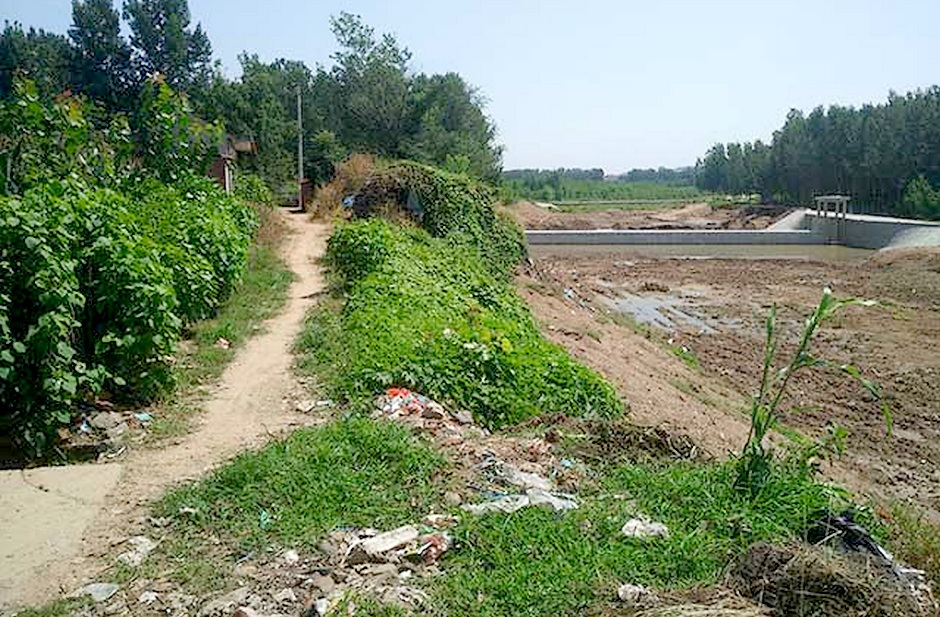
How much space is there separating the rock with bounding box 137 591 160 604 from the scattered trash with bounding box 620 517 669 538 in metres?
2.30

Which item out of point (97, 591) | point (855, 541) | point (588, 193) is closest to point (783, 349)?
point (855, 541)

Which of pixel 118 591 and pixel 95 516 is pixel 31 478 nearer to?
pixel 95 516

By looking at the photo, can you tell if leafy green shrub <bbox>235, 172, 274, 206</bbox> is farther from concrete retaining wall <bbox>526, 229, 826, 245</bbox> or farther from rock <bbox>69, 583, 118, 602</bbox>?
concrete retaining wall <bbox>526, 229, 826, 245</bbox>

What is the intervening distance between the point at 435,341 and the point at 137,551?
4264 mm

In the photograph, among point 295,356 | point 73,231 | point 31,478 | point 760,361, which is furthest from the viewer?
point 760,361

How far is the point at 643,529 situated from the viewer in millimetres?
4398

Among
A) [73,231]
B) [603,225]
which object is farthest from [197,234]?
[603,225]

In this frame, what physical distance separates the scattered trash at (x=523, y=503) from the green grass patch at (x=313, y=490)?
0.34 metres

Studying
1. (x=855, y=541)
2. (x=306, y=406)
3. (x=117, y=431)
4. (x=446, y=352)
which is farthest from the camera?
(x=446, y=352)

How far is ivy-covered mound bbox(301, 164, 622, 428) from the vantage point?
752 centimetres

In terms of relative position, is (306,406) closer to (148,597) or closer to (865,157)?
(148,597)

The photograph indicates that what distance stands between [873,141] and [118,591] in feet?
192

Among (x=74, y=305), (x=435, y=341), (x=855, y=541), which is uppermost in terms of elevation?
(x=74, y=305)

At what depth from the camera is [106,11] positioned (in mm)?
45688
